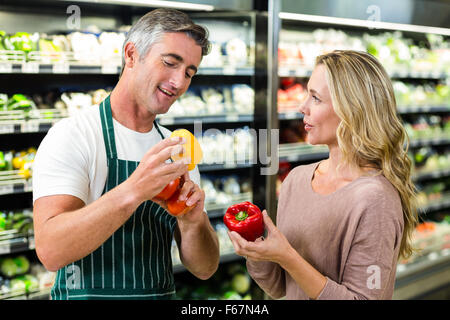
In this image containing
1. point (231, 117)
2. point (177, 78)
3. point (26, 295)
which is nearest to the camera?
point (177, 78)

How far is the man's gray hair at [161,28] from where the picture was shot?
4.05ft

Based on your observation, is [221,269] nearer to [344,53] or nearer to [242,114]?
[242,114]

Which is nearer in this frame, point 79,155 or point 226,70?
point 79,155

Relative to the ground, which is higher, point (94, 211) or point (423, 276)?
point (94, 211)

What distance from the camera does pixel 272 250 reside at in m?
1.12

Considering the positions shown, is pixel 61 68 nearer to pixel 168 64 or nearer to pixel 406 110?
pixel 168 64

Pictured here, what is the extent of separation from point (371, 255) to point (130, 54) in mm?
864

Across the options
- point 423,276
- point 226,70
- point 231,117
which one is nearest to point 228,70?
point 226,70

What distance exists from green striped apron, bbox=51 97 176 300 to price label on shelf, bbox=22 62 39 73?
1.08 m

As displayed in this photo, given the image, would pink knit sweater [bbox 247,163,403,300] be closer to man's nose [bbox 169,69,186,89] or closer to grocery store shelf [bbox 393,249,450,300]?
man's nose [bbox 169,69,186,89]

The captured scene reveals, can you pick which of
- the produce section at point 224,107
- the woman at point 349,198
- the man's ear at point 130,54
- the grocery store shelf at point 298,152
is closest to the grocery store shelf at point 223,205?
the produce section at point 224,107

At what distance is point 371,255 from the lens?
3.87ft

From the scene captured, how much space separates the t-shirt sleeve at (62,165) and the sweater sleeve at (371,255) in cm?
70
